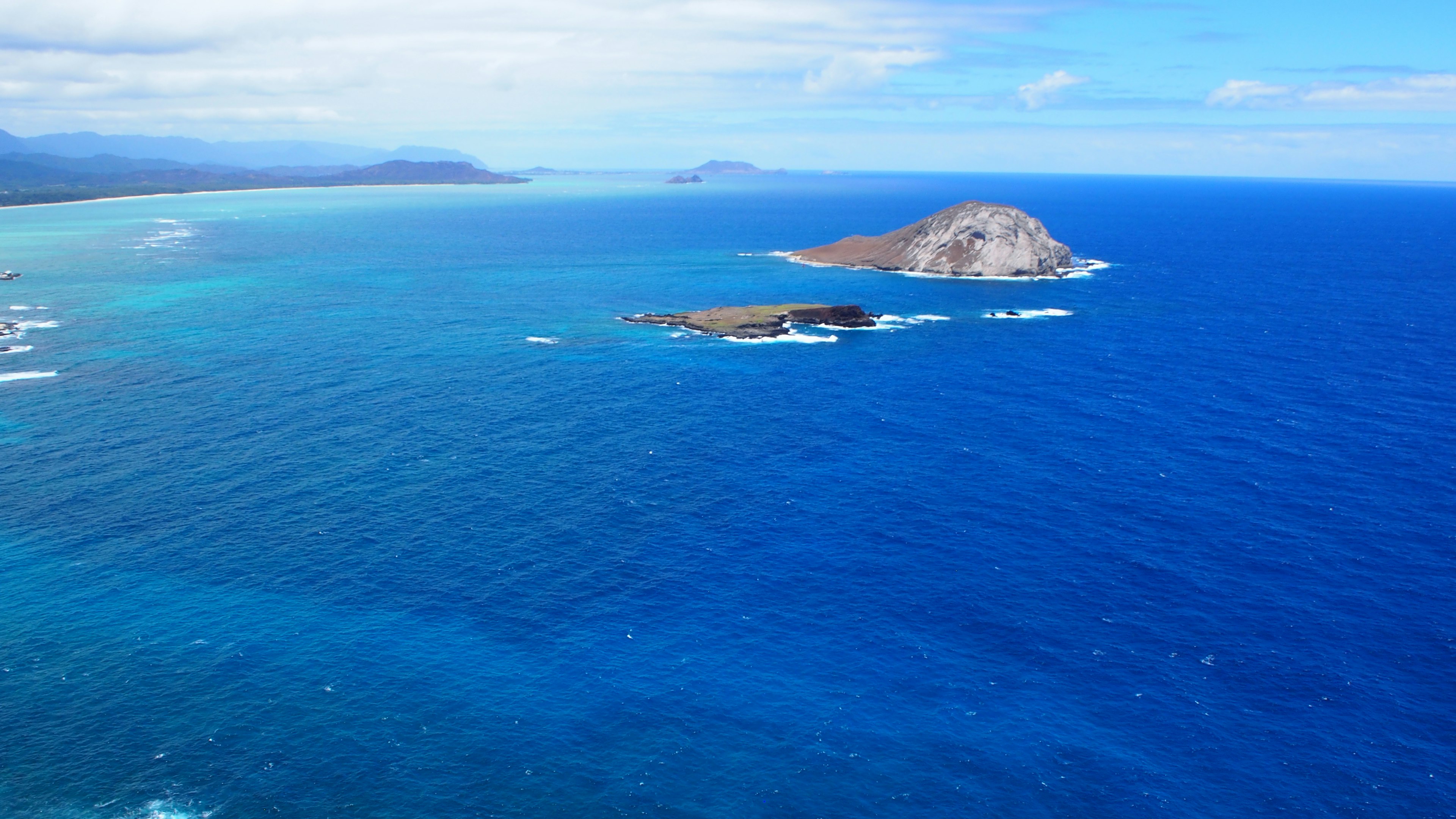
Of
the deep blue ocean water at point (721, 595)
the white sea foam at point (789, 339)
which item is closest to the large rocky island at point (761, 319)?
the white sea foam at point (789, 339)

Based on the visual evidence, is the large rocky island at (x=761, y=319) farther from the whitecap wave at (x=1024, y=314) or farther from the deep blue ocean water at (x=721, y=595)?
the deep blue ocean water at (x=721, y=595)

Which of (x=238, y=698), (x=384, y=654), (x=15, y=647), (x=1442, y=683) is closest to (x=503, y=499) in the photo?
(x=384, y=654)

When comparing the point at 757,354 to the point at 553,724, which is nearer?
the point at 553,724

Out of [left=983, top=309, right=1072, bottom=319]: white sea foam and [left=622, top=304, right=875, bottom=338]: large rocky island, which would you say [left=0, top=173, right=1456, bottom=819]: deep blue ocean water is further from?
[left=983, top=309, right=1072, bottom=319]: white sea foam

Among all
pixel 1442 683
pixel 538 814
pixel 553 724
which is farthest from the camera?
pixel 1442 683

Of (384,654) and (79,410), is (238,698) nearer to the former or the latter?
(384,654)

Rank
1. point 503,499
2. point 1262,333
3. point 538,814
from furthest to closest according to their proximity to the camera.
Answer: point 1262,333, point 503,499, point 538,814

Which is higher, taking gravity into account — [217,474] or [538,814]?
[217,474]
